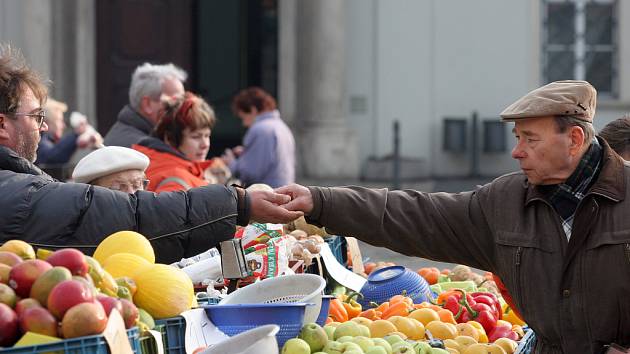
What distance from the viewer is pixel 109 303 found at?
10.8 feet

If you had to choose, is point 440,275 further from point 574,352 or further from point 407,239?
point 574,352

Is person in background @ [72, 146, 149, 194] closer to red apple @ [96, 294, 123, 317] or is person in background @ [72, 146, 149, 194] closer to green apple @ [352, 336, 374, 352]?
green apple @ [352, 336, 374, 352]

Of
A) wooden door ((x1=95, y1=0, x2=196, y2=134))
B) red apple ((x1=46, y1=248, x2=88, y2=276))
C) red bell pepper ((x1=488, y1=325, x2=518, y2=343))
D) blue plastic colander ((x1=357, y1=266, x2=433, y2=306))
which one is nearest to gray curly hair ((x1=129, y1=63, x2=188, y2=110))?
blue plastic colander ((x1=357, y1=266, x2=433, y2=306))

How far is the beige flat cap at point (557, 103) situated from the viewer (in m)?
4.14

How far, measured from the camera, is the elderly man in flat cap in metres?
4.06

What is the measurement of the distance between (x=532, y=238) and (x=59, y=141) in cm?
781

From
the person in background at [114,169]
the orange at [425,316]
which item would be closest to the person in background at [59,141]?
the person in background at [114,169]

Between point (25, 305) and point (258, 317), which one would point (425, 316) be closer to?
point (258, 317)

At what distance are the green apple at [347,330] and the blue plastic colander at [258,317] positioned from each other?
1.20 feet

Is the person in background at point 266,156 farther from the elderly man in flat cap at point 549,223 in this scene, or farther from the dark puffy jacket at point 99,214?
the dark puffy jacket at point 99,214

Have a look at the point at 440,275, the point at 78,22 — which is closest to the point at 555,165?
the point at 440,275

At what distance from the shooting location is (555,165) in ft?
13.8

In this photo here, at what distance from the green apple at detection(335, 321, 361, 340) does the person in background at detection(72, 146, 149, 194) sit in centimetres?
146

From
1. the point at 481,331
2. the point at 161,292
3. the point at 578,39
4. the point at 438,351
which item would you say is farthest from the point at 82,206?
the point at 578,39
